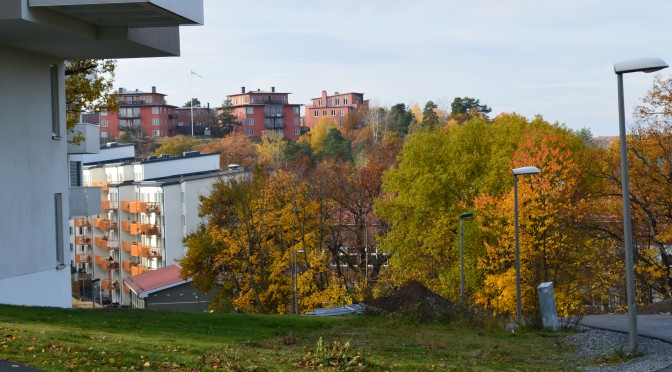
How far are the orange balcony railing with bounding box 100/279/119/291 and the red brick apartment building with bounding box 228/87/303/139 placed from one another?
296 feet

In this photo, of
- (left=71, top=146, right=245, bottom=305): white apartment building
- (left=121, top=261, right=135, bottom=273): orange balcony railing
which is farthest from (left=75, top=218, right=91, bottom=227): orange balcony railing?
(left=121, top=261, right=135, bottom=273): orange balcony railing

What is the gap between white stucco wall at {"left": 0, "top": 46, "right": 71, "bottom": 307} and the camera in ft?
85.1

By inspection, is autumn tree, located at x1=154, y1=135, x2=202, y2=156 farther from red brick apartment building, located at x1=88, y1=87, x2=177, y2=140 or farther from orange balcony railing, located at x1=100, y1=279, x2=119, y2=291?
orange balcony railing, located at x1=100, y1=279, x2=119, y2=291

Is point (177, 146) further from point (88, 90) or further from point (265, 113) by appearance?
point (88, 90)

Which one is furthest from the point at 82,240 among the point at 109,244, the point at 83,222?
the point at 109,244

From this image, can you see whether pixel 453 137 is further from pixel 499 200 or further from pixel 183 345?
pixel 183 345

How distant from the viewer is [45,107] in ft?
93.0

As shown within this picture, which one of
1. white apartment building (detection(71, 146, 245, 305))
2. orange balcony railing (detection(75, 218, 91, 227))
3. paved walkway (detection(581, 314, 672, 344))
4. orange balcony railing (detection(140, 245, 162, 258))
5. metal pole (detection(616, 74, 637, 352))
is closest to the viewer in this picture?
metal pole (detection(616, 74, 637, 352))

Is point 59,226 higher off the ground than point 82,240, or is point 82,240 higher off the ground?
point 59,226

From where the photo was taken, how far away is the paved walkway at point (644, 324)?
22328 mm

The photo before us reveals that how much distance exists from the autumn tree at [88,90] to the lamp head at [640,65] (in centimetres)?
2000

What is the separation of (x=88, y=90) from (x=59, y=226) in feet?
19.1

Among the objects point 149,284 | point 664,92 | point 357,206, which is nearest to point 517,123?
point 664,92

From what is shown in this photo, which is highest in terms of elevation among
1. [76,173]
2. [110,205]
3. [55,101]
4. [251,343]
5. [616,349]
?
[55,101]
